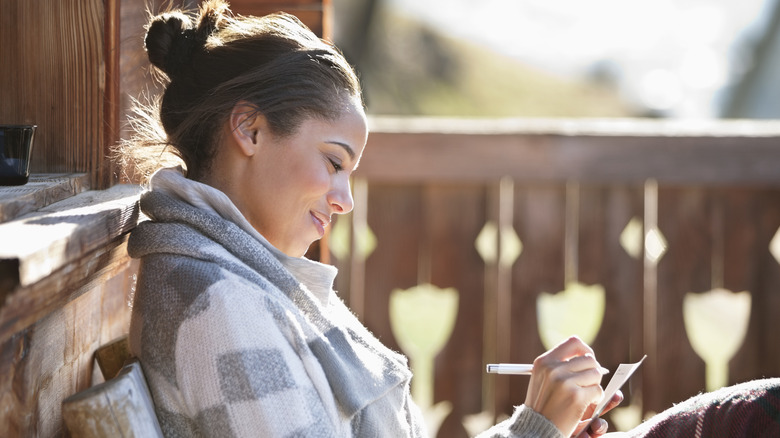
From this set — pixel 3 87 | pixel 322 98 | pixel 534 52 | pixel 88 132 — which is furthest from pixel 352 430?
pixel 534 52

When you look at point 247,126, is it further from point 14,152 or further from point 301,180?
point 14,152

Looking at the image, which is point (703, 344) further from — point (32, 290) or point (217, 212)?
point (32, 290)

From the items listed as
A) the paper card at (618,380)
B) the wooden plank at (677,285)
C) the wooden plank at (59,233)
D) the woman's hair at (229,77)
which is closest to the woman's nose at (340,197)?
the woman's hair at (229,77)

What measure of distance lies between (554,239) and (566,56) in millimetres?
7865

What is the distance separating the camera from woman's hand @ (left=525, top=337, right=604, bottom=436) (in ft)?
5.06

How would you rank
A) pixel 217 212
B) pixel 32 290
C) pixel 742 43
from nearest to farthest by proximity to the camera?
pixel 32 290
pixel 217 212
pixel 742 43

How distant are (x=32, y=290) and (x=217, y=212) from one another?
56 centimetres

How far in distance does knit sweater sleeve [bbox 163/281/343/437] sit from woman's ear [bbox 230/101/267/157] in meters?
0.37

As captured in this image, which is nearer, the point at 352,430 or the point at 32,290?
the point at 32,290

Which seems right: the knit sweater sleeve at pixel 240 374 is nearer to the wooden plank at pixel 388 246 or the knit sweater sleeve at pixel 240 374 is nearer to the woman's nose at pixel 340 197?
the woman's nose at pixel 340 197

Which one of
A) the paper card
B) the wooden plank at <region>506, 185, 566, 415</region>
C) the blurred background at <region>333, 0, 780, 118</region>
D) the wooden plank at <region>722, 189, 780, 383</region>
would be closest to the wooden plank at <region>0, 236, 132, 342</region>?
the paper card

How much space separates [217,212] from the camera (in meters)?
1.47

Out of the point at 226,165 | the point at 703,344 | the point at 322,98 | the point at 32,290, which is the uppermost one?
the point at 322,98

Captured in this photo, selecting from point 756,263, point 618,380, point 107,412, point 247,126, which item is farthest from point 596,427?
point 756,263
